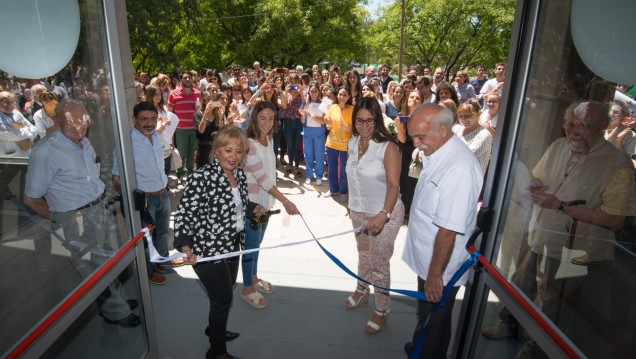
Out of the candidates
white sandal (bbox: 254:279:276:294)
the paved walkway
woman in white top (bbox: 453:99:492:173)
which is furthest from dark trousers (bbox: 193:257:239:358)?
woman in white top (bbox: 453:99:492:173)

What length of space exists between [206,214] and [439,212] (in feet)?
5.05

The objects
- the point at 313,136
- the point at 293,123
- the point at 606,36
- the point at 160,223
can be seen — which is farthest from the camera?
the point at 293,123

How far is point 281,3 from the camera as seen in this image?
97.6 ft

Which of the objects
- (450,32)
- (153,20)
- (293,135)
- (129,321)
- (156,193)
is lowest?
(129,321)

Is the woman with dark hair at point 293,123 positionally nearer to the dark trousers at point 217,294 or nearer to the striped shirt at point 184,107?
the striped shirt at point 184,107

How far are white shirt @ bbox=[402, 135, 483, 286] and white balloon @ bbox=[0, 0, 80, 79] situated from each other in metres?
2.14

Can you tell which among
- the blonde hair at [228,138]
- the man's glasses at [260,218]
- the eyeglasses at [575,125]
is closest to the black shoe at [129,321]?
the man's glasses at [260,218]

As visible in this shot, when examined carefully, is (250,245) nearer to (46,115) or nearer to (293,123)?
(46,115)

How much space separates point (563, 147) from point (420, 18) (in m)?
32.7

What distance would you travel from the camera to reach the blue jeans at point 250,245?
3.84 meters

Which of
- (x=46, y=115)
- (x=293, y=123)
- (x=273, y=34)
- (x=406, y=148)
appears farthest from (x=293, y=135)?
(x=273, y=34)

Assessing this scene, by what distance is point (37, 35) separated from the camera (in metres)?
1.96

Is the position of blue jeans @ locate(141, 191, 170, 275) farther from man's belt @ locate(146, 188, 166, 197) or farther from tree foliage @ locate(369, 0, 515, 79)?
tree foliage @ locate(369, 0, 515, 79)

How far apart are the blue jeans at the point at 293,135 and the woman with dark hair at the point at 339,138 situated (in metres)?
1.60
